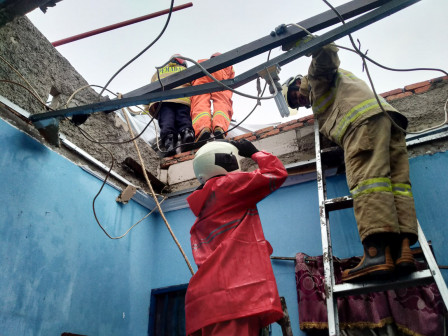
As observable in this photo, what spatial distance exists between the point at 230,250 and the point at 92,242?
1.28 metres

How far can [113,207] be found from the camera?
2.83m

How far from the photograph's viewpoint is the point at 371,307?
2.03 metres

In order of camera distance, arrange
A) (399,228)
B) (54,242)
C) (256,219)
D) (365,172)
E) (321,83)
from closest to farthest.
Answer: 1. (399,228)
2. (365,172)
3. (256,219)
4. (54,242)
5. (321,83)

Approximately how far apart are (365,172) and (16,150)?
7.20 feet

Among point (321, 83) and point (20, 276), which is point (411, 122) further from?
point (20, 276)

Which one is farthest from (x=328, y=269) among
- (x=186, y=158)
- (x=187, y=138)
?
(x=187, y=138)

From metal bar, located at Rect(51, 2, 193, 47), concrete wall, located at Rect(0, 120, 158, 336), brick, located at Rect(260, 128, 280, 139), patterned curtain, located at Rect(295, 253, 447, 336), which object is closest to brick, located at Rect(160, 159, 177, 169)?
concrete wall, located at Rect(0, 120, 158, 336)

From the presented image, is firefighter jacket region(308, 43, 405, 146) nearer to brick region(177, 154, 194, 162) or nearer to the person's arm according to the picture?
the person's arm

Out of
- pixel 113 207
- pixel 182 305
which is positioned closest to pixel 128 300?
pixel 182 305

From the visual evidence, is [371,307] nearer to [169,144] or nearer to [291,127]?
[291,127]

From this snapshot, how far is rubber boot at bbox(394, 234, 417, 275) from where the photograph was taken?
1.56 metres

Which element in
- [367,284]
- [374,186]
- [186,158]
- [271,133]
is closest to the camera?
[367,284]

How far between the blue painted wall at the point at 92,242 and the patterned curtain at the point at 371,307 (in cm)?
15

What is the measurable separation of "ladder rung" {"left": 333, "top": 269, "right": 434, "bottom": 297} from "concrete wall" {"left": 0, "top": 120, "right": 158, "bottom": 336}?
5.61 feet
